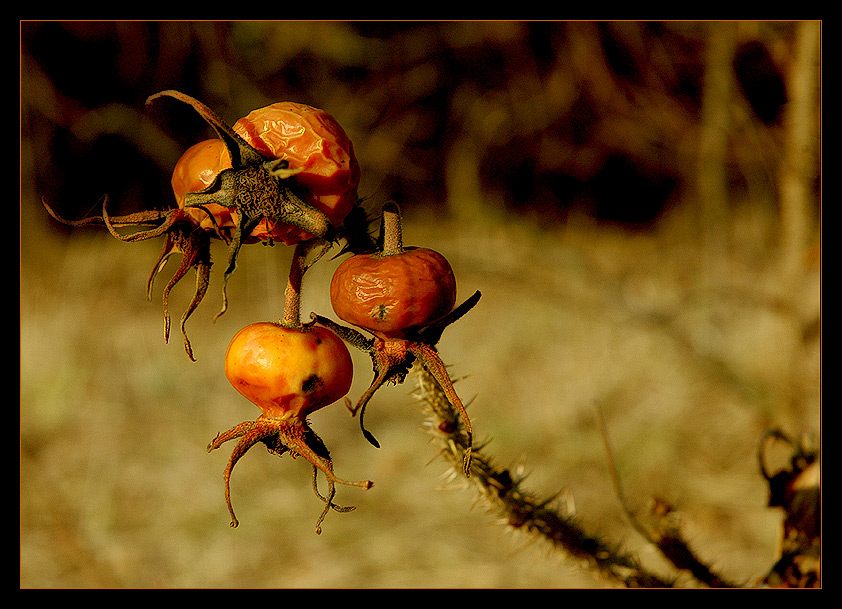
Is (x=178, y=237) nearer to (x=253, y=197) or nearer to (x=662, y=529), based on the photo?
(x=253, y=197)

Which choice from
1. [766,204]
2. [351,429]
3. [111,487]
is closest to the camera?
[111,487]

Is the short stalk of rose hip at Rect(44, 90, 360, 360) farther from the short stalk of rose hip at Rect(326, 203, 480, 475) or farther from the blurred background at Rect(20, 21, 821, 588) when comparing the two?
the blurred background at Rect(20, 21, 821, 588)

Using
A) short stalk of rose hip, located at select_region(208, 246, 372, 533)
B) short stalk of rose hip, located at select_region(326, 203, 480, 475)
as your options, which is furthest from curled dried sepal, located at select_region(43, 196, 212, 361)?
short stalk of rose hip, located at select_region(326, 203, 480, 475)

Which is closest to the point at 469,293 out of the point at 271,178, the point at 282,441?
the point at 282,441

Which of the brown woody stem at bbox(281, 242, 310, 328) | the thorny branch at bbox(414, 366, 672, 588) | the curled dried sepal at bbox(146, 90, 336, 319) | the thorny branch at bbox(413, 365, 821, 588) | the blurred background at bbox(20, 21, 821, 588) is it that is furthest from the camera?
the blurred background at bbox(20, 21, 821, 588)

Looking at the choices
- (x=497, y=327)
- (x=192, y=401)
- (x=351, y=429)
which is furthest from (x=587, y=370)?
(x=192, y=401)

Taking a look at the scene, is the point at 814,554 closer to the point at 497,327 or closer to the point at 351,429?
the point at 351,429
